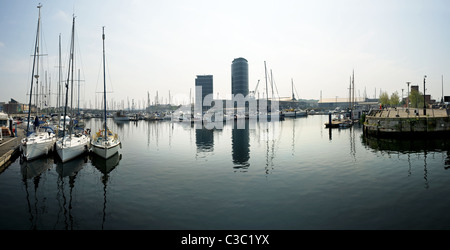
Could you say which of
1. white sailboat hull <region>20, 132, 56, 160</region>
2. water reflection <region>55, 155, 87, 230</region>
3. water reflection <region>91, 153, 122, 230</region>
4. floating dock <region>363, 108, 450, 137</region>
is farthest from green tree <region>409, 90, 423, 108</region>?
white sailboat hull <region>20, 132, 56, 160</region>

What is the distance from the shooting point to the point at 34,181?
20672 millimetres

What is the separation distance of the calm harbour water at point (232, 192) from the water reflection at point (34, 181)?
67mm

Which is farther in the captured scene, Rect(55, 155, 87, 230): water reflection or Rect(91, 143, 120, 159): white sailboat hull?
Rect(91, 143, 120, 159): white sailboat hull

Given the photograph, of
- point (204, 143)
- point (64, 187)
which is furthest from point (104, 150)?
point (204, 143)

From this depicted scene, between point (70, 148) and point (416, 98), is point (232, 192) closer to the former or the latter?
point (70, 148)

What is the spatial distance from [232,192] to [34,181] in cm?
1701

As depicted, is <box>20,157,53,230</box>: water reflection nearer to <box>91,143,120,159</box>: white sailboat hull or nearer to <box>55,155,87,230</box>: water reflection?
<box>55,155,87,230</box>: water reflection

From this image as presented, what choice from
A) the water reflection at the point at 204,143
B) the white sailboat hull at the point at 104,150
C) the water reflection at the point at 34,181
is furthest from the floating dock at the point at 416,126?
the water reflection at the point at 34,181

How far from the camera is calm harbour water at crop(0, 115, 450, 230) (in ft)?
42.4

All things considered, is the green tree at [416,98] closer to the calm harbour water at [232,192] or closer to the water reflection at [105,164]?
the calm harbour water at [232,192]

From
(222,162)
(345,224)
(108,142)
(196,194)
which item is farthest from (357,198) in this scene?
(108,142)

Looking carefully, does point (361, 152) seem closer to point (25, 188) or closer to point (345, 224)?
point (345, 224)

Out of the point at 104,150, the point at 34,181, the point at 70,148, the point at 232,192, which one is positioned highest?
the point at 70,148

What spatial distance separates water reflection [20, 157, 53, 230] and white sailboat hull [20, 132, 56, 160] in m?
0.82
